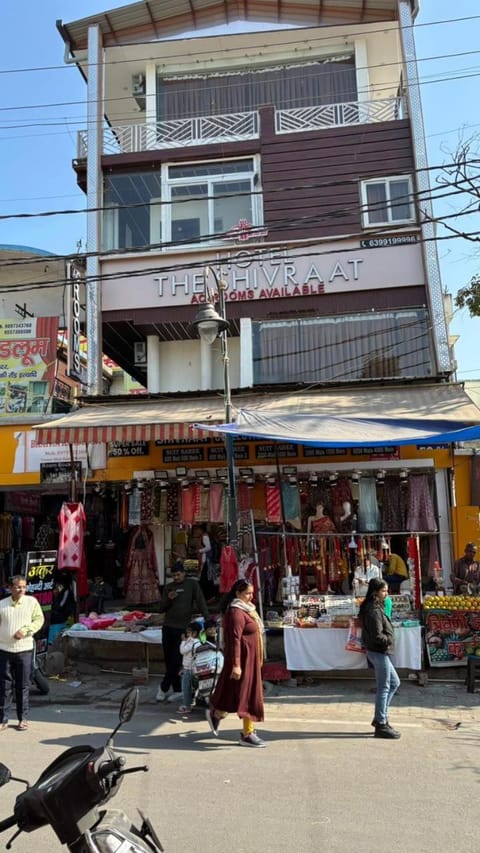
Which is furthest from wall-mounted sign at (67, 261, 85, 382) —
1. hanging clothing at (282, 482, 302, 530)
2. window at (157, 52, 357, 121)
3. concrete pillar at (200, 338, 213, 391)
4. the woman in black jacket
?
the woman in black jacket

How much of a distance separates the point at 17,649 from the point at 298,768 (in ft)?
11.6

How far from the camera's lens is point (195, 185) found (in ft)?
50.6

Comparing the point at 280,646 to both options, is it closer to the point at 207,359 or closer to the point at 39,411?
the point at 207,359

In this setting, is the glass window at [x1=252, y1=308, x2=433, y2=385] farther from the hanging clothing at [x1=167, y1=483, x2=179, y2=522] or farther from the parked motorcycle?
the parked motorcycle

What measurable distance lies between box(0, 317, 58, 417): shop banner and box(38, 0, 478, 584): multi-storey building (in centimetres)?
150

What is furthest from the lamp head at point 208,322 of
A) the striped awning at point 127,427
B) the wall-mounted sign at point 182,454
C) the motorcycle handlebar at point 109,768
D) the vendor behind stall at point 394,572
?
the motorcycle handlebar at point 109,768

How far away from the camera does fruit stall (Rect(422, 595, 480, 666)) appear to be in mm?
9039

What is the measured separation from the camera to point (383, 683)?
679cm

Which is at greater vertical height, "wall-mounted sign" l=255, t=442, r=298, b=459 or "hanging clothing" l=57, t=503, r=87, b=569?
"wall-mounted sign" l=255, t=442, r=298, b=459

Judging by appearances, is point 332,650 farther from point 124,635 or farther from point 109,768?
point 109,768

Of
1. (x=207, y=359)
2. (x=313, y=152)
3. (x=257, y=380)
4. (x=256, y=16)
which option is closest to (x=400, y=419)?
(x=257, y=380)

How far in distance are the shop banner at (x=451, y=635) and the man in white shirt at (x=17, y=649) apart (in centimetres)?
532

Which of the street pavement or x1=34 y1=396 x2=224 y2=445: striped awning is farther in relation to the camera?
x1=34 y1=396 x2=224 y2=445: striped awning

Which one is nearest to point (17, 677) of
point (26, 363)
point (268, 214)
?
point (26, 363)
